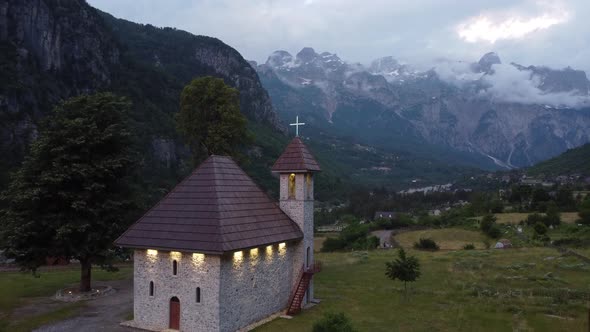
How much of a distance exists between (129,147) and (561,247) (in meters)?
49.4

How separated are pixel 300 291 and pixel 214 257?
787 cm

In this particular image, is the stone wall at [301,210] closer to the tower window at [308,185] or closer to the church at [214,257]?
the tower window at [308,185]

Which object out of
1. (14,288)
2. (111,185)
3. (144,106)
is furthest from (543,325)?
(144,106)

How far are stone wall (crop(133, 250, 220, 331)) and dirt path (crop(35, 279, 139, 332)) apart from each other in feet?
4.73

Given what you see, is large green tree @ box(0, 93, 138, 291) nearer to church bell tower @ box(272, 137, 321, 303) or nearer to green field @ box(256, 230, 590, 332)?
church bell tower @ box(272, 137, 321, 303)

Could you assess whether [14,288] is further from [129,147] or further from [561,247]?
[561,247]

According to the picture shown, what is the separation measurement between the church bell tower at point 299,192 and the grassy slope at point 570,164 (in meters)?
148

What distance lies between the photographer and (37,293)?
106 ft

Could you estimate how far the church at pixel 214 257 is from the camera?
73.3ft

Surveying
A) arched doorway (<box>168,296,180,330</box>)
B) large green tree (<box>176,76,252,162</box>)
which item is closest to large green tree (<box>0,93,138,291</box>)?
large green tree (<box>176,76,252,162</box>)

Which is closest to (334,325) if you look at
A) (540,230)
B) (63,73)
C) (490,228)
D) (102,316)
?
(102,316)

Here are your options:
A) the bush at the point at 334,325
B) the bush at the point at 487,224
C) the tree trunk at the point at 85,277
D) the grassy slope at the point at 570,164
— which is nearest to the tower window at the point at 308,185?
the bush at the point at 334,325

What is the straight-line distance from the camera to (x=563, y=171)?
165 m

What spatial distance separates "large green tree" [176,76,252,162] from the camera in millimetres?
37406
